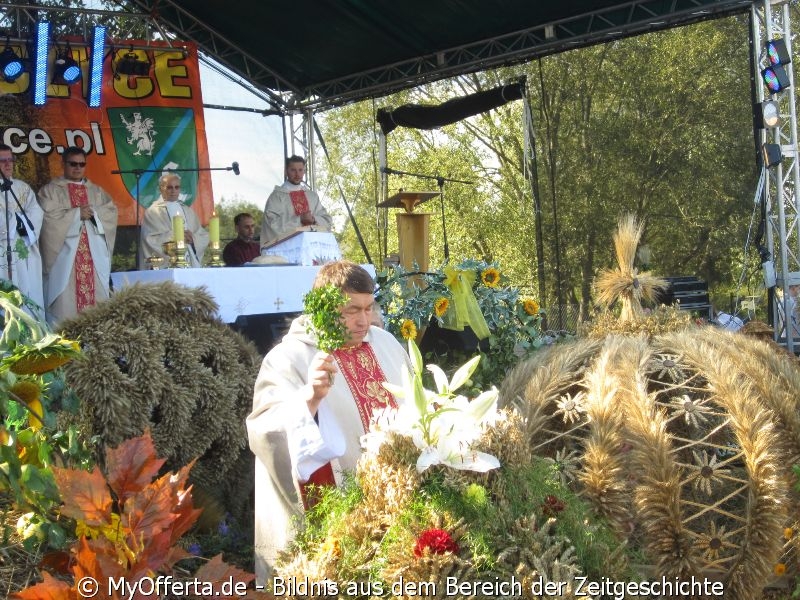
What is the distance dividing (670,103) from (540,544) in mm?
16116

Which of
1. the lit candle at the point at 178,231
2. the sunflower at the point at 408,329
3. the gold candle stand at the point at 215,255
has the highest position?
the lit candle at the point at 178,231

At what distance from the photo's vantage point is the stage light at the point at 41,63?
9.53 m

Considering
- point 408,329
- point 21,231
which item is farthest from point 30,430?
point 21,231

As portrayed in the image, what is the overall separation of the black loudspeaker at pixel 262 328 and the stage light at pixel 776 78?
559cm

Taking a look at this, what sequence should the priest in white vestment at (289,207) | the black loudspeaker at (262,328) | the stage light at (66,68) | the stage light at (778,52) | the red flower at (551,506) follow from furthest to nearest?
the priest in white vestment at (289,207), the stage light at (66,68), the stage light at (778,52), the black loudspeaker at (262,328), the red flower at (551,506)

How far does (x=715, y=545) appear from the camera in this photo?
9.38 feet

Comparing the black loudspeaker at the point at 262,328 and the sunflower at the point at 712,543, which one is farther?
the black loudspeaker at the point at 262,328

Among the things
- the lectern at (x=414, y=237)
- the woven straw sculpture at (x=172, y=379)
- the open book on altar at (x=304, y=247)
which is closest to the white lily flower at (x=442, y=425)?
the woven straw sculpture at (x=172, y=379)

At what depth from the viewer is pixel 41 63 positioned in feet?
31.7

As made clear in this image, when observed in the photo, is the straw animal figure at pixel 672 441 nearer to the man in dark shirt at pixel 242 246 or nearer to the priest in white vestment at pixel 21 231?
the priest in white vestment at pixel 21 231

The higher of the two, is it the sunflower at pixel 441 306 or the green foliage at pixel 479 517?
the sunflower at pixel 441 306

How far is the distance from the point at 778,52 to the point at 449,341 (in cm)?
527

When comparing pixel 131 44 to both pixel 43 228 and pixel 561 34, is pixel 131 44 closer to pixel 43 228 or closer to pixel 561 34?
pixel 43 228

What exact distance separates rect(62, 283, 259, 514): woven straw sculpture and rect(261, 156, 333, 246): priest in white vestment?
6711mm
